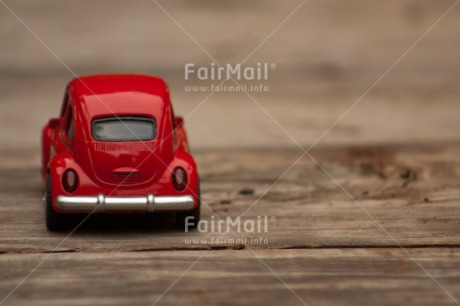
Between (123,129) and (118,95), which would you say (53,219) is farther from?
(118,95)

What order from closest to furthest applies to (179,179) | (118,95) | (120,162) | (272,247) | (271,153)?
(272,247) < (120,162) < (179,179) < (118,95) < (271,153)

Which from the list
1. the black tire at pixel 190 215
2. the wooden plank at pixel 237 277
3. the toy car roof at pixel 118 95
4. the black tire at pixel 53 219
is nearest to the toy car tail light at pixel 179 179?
the black tire at pixel 190 215

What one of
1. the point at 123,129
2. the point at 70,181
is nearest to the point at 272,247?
the point at 123,129

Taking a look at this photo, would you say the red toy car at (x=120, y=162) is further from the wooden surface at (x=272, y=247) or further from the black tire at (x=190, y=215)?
the wooden surface at (x=272, y=247)

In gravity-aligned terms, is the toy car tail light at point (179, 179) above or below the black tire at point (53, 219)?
above

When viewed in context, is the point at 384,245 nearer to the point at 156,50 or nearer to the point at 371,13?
the point at 156,50

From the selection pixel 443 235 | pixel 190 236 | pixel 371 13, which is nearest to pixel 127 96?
pixel 190 236
